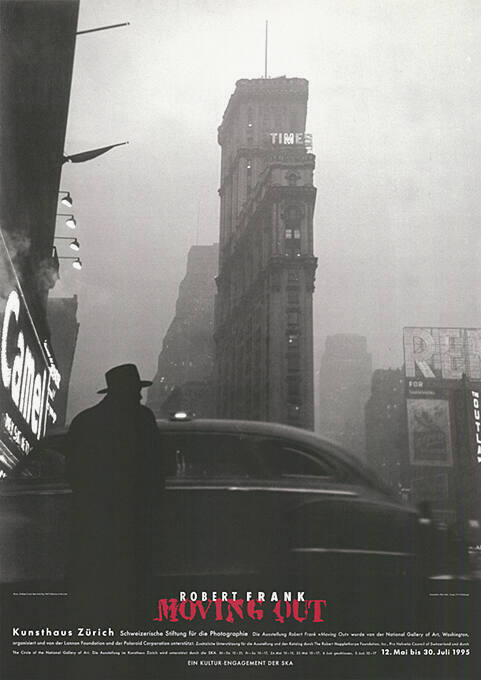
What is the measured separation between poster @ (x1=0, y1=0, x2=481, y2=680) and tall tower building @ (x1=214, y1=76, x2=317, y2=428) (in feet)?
0.05

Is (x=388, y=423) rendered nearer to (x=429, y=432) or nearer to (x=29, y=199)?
(x=429, y=432)

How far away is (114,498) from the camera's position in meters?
2.54

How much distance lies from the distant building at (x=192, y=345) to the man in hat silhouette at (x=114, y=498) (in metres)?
0.33

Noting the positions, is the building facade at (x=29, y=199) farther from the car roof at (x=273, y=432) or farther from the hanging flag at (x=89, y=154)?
the car roof at (x=273, y=432)

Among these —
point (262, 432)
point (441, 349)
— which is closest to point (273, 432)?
point (262, 432)

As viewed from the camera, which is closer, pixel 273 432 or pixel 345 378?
pixel 273 432

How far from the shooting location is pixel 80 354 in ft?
10.2

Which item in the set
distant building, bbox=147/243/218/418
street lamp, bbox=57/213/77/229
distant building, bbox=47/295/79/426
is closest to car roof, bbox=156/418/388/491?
distant building, bbox=147/243/218/418

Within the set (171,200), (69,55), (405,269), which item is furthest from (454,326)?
(69,55)

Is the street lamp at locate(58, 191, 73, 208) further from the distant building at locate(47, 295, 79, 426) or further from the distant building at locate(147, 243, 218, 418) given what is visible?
the distant building at locate(147, 243, 218, 418)

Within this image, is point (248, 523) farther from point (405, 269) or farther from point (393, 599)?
point (405, 269)

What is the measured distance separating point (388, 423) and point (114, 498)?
1540mm

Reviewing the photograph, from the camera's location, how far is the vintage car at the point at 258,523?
8.27 feet

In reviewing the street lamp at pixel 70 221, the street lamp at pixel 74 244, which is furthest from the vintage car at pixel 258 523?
the street lamp at pixel 70 221
